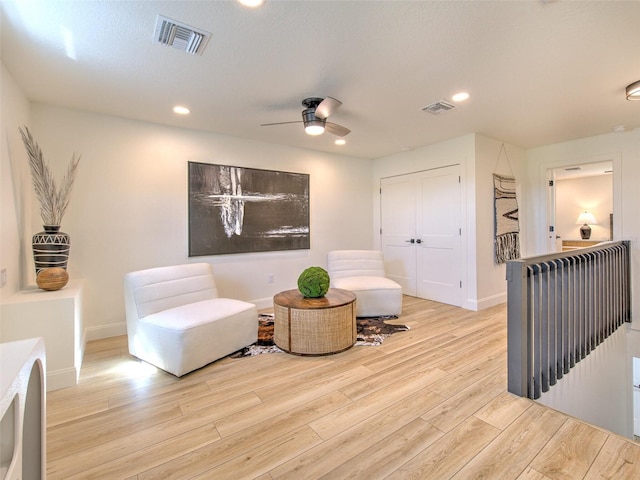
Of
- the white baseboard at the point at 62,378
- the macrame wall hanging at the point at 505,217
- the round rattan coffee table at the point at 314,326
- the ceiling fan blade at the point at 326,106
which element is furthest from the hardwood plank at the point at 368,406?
the macrame wall hanging at the point at 505,217

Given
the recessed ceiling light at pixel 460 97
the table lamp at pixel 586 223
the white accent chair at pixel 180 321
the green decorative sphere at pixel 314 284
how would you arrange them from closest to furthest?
the white accent chair at pixel 180 321 < the recessed ceiling light at pixel 460 97 < the green decorative sphere at pixel 314 284 < the table lamp at pixel 586 223

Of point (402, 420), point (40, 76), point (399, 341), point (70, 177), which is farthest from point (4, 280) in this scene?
point (399, 341)

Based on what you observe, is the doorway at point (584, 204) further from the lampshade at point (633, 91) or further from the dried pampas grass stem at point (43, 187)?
the dried pampas grass stem at point (43, 187)

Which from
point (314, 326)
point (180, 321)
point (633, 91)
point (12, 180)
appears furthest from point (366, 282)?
point (12, 180)

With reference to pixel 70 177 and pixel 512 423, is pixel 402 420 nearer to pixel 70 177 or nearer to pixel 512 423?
pixel 512 423

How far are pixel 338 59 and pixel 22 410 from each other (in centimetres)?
245

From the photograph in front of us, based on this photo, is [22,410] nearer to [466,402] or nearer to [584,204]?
[466,402]

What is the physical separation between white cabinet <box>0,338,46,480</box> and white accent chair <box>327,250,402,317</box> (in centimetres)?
302

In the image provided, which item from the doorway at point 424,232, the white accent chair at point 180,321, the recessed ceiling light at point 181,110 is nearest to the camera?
the white accent chair at point 180,321

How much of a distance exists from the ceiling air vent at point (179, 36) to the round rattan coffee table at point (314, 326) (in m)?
2.12

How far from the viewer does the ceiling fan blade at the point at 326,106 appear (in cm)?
254

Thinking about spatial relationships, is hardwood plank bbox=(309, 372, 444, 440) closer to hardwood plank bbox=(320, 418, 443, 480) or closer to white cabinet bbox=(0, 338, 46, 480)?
hardwood plank bbox=(320, 418, 443, 480)

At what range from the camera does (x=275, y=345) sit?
2.95 meters

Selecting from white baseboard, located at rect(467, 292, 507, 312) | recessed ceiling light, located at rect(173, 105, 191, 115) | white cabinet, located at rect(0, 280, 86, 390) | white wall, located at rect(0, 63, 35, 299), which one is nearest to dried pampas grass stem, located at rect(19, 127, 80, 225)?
white wall, located at rect(0, 63, 35, 299)
